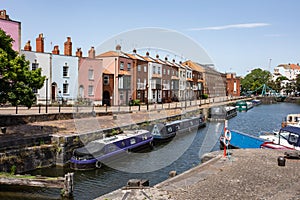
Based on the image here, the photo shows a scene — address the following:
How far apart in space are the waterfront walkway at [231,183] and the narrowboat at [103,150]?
6648 millimetres

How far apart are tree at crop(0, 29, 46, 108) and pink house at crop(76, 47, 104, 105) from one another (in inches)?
821

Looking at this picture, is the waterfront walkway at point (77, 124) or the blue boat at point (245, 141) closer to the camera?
the waterfront walkway at point (77, 124)

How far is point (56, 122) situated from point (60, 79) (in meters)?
13.2

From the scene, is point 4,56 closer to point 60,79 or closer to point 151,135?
point 151,135

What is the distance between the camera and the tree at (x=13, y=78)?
57.1 ft

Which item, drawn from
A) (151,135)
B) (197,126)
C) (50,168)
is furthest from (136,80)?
(50,168)

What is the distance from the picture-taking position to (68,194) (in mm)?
13414

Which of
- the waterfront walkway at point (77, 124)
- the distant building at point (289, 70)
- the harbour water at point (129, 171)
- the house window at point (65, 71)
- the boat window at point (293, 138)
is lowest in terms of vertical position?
the harbour water at point (129, 171)

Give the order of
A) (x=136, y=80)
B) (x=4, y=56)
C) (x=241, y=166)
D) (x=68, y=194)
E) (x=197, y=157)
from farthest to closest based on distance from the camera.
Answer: (x=136, y=80) → (x=197, y=157) → (x=4, y=56) → (x=241, y=166) → (x=68, y=194)

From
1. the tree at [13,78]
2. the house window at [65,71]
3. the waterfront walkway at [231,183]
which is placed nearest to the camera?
the waterfront walkway at [231,183]

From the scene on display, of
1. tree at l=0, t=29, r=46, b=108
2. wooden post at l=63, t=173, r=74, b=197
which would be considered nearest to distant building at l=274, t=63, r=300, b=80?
tree at l=0, t=29, r=46, b=108

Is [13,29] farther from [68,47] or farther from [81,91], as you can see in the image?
[81,91]

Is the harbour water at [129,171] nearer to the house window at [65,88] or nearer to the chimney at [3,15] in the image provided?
the house window at [65,88]

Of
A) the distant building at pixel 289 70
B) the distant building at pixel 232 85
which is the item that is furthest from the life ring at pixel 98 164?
the distant building at pixel 289 70
